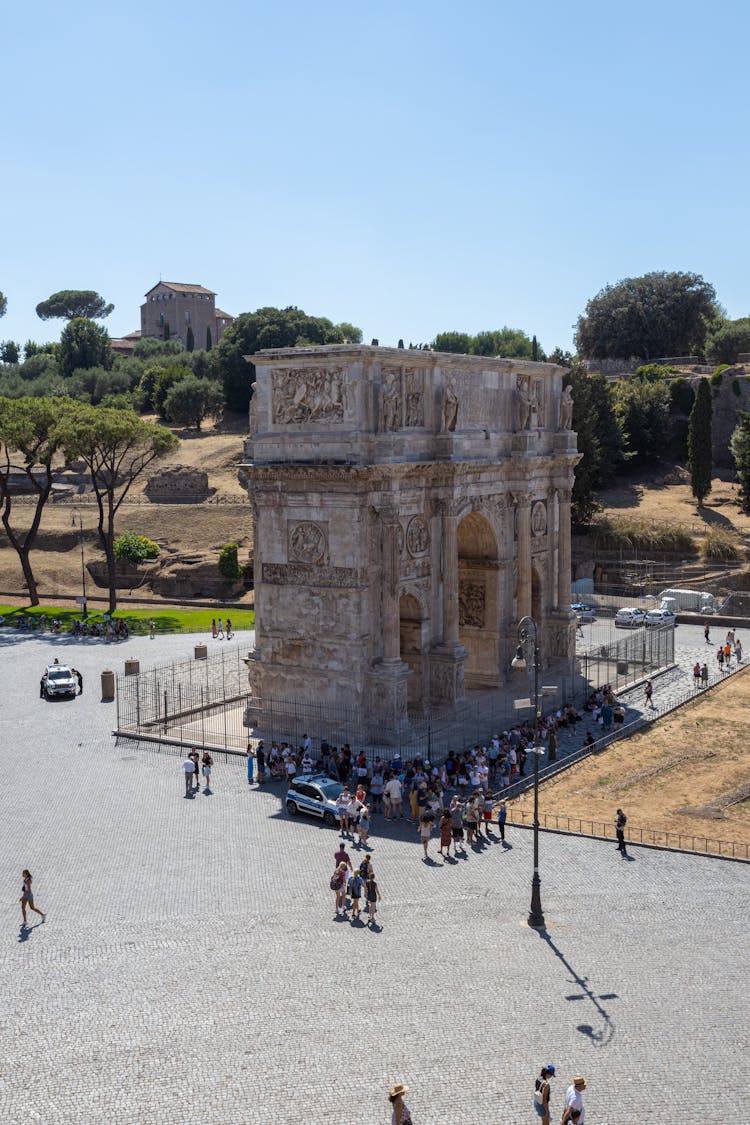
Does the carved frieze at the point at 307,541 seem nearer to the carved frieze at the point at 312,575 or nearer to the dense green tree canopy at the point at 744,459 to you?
the carved frieze at the point at 312,575

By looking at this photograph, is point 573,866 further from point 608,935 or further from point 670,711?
point 670,711

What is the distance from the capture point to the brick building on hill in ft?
531

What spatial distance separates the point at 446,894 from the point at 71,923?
7.91 meters

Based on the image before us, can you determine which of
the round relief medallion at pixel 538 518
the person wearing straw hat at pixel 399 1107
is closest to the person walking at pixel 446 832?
the person wearing straw hat at pixel 399 1107

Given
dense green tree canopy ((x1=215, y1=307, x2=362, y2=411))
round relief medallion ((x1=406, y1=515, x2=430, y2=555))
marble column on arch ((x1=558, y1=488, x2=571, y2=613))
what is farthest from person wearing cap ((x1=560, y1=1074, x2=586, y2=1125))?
dense green tree canopy ((x1=215, y1=307, x2=362, y2=411))

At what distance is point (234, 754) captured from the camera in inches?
1416

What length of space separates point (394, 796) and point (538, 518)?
18835mm

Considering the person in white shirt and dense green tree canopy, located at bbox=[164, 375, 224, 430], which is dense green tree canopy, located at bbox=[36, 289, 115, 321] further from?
the person in white shirt

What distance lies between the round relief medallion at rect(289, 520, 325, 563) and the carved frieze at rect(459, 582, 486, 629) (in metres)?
9.37

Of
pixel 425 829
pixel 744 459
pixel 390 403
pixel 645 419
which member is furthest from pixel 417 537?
pixel 645 419

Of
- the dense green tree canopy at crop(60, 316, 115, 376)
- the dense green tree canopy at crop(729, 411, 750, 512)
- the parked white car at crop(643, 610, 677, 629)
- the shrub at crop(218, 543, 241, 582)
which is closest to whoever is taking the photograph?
the parked white car at crop(643, 610, 677, 629)

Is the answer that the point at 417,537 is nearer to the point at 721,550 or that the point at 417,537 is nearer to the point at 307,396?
the point at 307,396

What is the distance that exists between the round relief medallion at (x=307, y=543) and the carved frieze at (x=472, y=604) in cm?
937

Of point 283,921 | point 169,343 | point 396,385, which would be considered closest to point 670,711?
point 396,385
